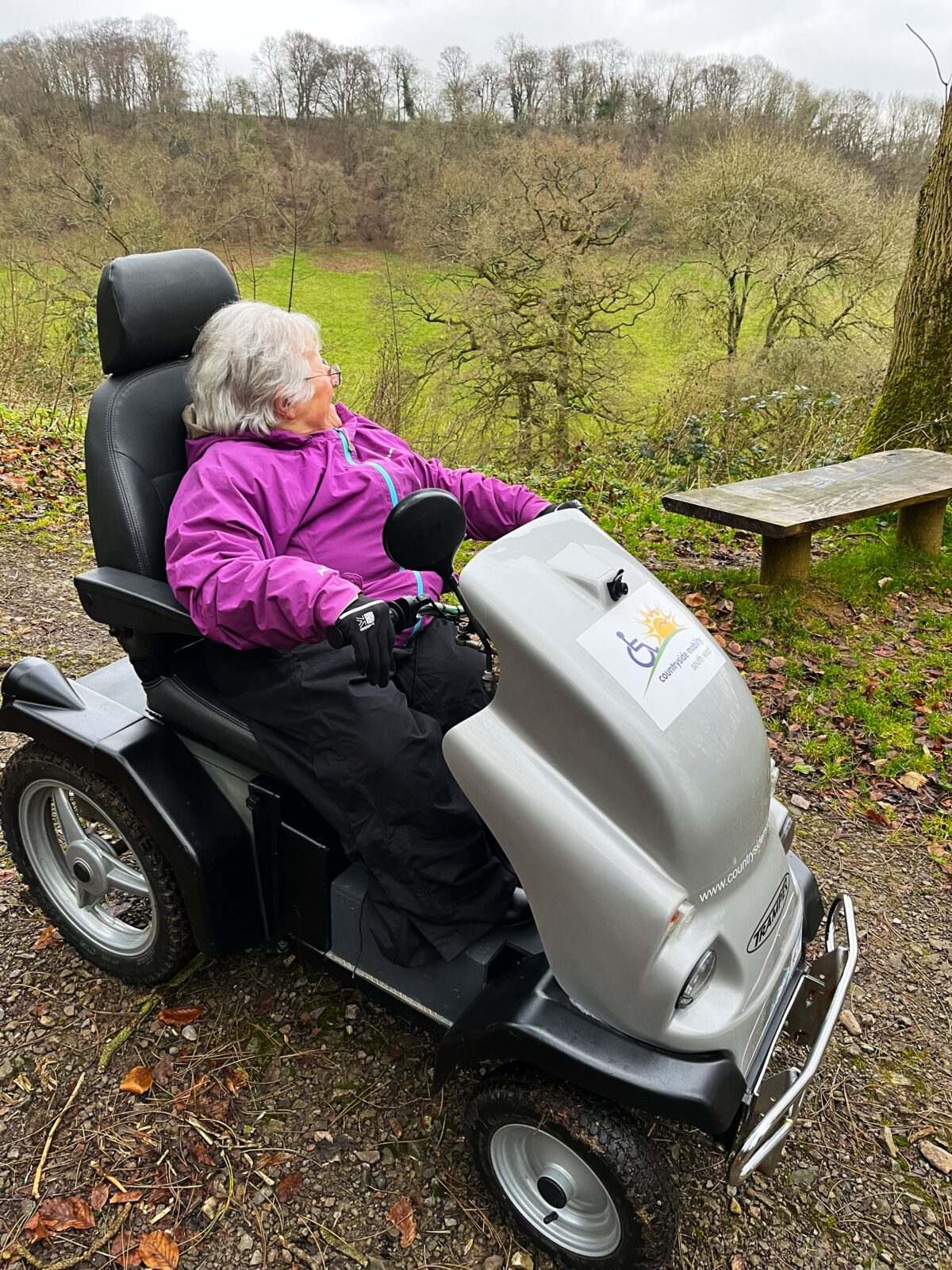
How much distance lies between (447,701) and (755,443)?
682 centimetres

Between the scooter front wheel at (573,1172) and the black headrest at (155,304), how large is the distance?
6.16 feet

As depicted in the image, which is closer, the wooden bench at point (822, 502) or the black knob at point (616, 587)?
the black knob at point (616, 587)

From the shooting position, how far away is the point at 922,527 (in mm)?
4992

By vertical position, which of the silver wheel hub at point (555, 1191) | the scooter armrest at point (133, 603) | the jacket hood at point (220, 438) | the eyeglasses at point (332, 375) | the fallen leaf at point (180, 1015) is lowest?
the fallen leaf at point (180, 1015)

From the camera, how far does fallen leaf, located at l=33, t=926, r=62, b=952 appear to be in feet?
8.17

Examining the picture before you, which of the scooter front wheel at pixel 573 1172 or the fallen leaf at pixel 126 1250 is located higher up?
the scooter front wheel at pixel 573 1172

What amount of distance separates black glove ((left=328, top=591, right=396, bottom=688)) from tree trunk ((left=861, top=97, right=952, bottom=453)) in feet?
16.4

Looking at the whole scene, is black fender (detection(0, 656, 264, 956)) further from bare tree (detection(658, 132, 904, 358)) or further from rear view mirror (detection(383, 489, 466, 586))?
bare tree (detection(658, 132, 904, 358))

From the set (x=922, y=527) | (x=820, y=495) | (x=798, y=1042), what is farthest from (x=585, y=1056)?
(x=922, y=527)

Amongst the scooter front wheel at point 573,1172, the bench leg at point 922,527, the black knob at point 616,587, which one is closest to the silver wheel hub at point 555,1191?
the scooter front wheel at point 573,1172

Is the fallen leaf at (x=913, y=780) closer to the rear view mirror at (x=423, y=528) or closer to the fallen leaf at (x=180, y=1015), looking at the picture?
the rear view mirror at (x=423, y=528)

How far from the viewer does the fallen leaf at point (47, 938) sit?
249 cm

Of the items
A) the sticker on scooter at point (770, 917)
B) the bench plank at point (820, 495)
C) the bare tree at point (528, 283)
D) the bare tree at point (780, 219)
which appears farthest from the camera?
the bare tree at point (780, 219)

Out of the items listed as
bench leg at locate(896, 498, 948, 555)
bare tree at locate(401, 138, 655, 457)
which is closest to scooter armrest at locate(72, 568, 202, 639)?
bench leg at locate(896, 498, 948, 555)
